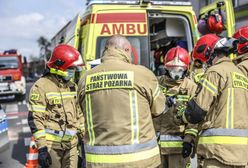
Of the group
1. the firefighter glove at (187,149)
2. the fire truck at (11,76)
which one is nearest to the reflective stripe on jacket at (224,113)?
the firefighter glove at (187,149)

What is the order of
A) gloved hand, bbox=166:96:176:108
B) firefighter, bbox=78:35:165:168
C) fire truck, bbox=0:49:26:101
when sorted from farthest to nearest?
1. fire truck, bbox=0:49:26:101
2. gloved hand, bbox=166:96:176:108
3. firefighter, bbox=78:35:165:168

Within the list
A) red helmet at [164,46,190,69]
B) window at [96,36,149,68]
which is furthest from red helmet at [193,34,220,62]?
window at [96,36,149,68]

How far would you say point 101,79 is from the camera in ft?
10.1

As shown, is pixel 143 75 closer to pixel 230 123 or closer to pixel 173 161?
pixel 230 123

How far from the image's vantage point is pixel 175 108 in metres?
4.08

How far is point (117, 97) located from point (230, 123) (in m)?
1.04

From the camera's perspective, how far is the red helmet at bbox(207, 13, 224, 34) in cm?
623

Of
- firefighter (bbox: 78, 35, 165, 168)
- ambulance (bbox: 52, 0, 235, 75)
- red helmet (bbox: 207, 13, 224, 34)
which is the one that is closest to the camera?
firefighter (bbox: 78, 35, 165, 168)

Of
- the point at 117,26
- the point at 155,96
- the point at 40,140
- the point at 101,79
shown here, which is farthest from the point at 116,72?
the point at 117,26

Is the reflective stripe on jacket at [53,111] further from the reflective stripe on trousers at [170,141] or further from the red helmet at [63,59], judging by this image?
the reflective stripe on trousers at [170,141]

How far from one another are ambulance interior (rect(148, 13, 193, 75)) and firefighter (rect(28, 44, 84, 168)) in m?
2.37

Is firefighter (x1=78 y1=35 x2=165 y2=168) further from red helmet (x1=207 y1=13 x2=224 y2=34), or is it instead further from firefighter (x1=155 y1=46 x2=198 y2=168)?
red helmet (x1=207 y1=13 x2=224 y2=34)

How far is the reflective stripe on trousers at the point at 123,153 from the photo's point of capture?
9.90ft

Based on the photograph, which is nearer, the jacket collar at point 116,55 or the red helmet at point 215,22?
the jacket collar at point 116,55
